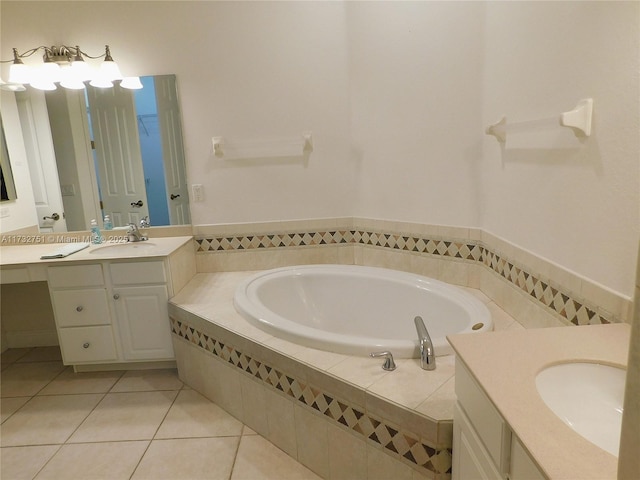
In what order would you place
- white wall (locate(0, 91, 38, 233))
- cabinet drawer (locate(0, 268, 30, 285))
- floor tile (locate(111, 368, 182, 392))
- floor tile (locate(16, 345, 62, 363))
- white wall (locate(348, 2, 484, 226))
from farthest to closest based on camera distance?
floor tile (locate(16, 345, 62, 363))
white wall (locate(0, 91, 38, 233))
floor tile (locate(111, 368, 182, 392))
cabinet drawer (locate(0, 268, 30, 285))
white wall (locate(348, 2, 484, 226))

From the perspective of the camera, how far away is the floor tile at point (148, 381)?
2.41 meters

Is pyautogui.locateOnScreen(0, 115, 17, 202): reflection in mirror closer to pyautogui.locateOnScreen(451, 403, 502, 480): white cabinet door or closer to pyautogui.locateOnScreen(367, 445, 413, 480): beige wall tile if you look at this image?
pyautogui.locateOnScreen(367, 445, 413, 480): beige wall tile

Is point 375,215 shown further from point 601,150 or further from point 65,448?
point 65,448

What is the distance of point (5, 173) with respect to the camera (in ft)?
8.64

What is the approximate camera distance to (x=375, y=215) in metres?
2.71

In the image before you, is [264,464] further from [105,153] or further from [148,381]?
[105,153]

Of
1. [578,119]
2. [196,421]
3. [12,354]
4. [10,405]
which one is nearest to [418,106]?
[578,119]

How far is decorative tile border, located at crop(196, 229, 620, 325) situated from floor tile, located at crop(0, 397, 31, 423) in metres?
→ 1.32

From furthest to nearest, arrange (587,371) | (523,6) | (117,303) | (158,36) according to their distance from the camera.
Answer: (158,36), (117,303), (523,6), (587,371)

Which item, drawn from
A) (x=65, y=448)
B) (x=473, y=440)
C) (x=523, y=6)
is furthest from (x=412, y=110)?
(x=65, y=448)

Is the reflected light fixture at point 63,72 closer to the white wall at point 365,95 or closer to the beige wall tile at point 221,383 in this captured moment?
the white wall at point 365,95

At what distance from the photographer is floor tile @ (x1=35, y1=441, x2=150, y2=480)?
5.81 feet

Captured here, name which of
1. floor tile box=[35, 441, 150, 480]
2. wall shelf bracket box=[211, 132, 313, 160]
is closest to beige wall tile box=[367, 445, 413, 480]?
floor tile box=[35, 441, 150, 480]

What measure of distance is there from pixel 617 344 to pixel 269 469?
139 cm
